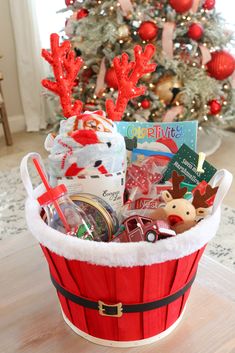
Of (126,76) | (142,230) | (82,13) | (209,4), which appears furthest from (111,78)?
(142,230)

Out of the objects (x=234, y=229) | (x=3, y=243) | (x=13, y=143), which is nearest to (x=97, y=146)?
(x=3, y=243)

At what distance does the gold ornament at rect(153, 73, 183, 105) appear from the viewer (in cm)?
214

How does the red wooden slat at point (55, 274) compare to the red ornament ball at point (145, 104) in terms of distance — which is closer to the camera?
the red wooden slat at point (55, 274)

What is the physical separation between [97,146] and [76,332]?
1.04 feet

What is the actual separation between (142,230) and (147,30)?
5.25 ft

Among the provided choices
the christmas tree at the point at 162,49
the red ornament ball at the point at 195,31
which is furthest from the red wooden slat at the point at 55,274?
the red ornament ball at the point at 195,31

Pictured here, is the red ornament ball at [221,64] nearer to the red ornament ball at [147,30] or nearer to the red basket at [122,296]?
the red ornament ball at [147,30]

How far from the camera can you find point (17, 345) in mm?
719

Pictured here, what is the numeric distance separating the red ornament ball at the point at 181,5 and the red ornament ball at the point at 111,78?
1.35ft

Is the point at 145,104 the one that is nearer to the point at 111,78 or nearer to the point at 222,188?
the point at 111,78

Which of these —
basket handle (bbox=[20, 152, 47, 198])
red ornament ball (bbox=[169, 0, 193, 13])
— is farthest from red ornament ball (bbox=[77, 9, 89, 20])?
basket handle (bbox=[20, 152, 47, 198])

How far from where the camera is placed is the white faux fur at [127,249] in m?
0.58

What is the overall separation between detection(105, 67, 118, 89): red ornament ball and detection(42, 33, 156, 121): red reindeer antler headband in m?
1.28

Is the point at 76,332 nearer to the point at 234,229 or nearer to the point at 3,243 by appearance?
the point at 3,243
